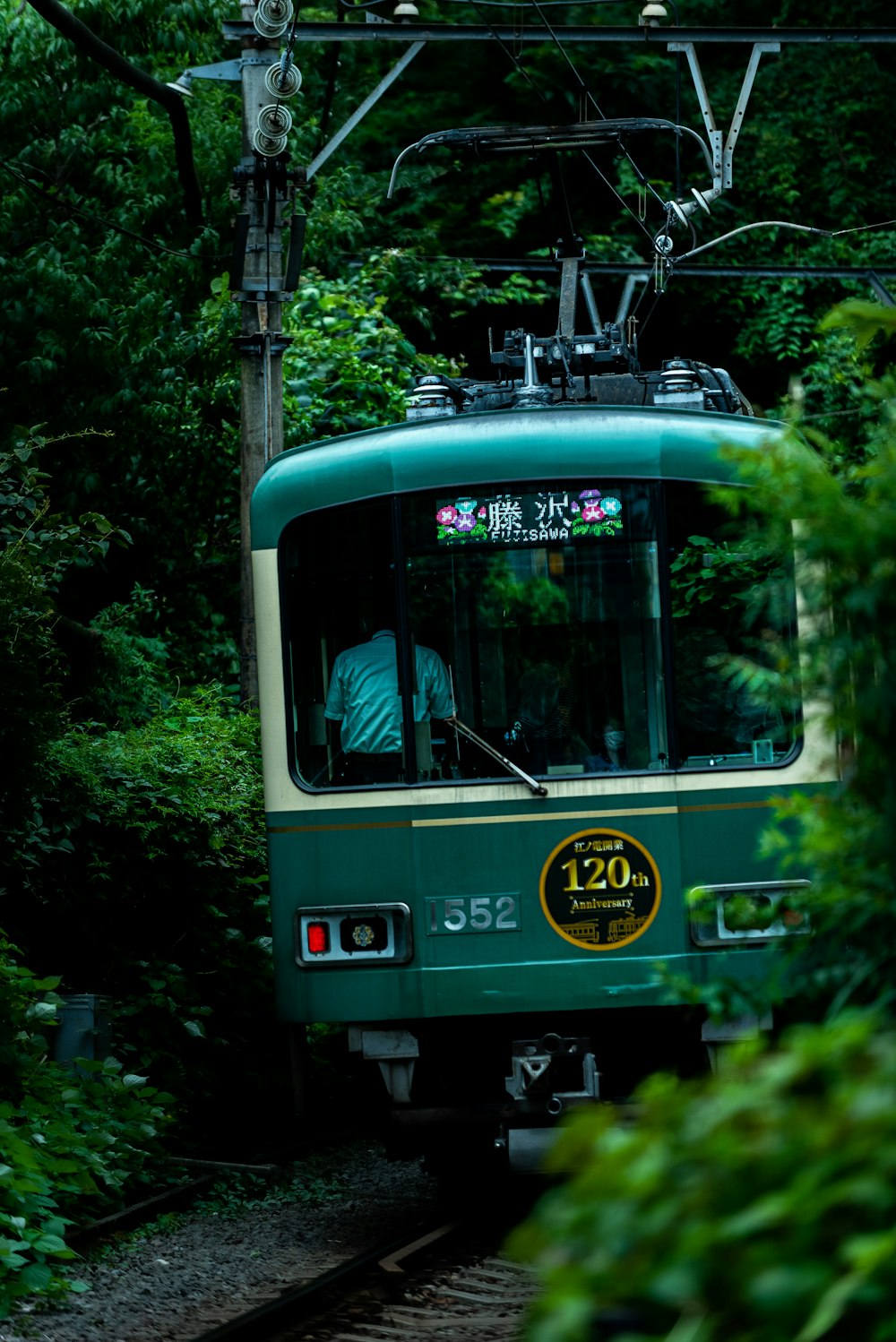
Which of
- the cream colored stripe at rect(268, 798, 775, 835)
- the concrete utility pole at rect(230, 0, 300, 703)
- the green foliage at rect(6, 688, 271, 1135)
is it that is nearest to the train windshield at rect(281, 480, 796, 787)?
the cream colored stripe at rect(268, 798, 775, 835)

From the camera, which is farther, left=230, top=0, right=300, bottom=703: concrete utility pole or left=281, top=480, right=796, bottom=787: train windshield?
left=230, top=0, right=300, bottom=703: concrete utility pole

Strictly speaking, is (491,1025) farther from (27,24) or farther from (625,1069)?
(27,24)

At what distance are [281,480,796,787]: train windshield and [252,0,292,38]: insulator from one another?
17.3 ft

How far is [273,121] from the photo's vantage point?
11344mm

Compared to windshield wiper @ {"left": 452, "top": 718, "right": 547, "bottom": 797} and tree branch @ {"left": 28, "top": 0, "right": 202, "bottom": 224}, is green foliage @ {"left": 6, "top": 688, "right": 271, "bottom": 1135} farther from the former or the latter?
tree branch @ {"left": 28, "top": 0, "right": 202, "bottom": 224}

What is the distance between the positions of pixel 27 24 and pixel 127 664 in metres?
4.85

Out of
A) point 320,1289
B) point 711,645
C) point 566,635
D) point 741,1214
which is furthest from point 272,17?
point 741,1214

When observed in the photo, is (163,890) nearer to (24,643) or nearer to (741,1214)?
(24,643)

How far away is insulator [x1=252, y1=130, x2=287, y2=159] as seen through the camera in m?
11.4

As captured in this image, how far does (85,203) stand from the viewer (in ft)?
48.6

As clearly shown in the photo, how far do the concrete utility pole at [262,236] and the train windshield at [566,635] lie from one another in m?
4.37

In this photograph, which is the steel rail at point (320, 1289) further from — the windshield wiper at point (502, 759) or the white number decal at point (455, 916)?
the windshield wiper at point (502, 759)

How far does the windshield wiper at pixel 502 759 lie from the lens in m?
7.08

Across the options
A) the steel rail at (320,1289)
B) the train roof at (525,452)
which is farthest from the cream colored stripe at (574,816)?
the steel rail at (320,1289)
